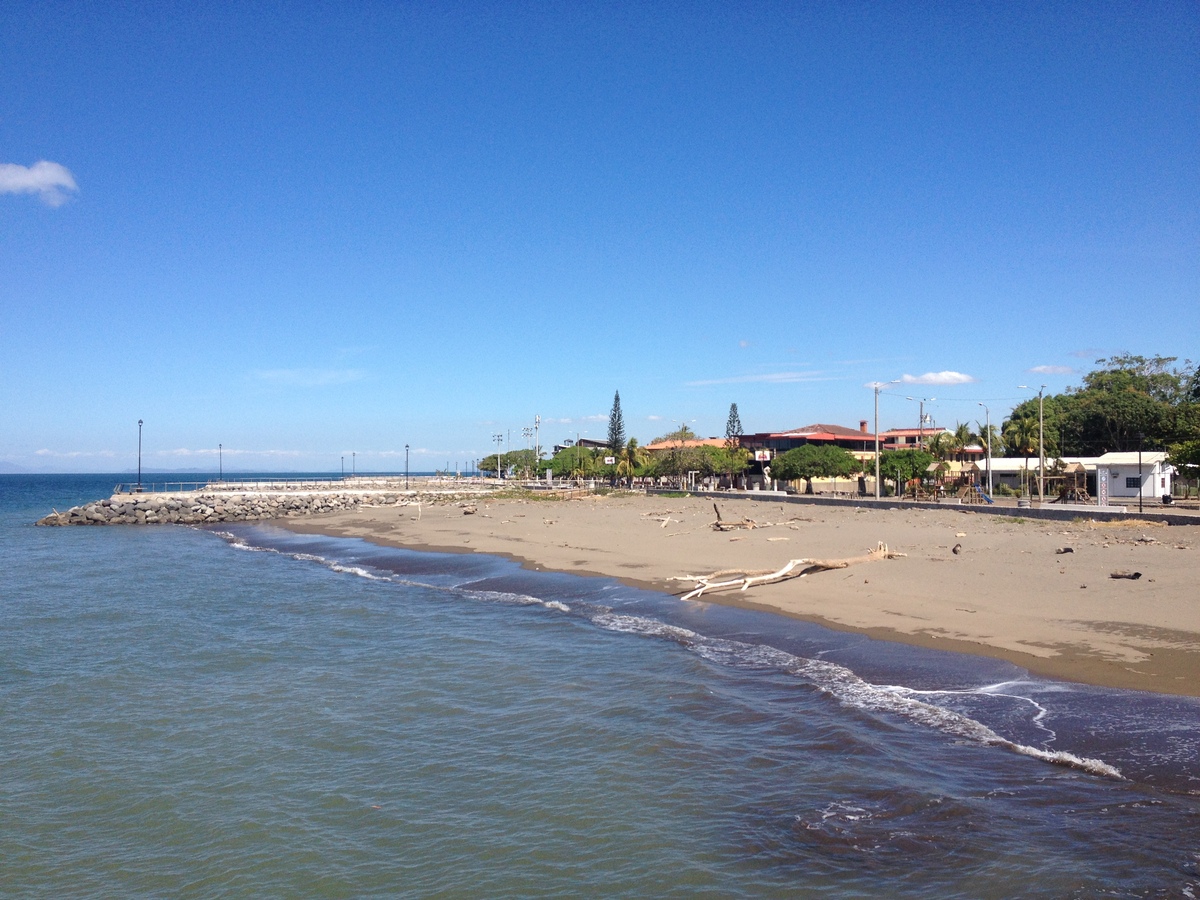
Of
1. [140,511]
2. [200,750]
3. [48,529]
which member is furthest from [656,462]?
[200,750]

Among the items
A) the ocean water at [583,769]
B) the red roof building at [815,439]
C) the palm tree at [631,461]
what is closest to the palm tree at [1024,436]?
the red roof building at [815,439]

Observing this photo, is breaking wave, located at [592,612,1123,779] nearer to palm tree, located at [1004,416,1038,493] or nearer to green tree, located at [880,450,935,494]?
green tree, located at [880,450,935,494]

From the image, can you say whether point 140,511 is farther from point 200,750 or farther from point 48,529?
point 200,750

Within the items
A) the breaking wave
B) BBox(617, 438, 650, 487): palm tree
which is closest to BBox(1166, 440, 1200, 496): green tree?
the breaking wave

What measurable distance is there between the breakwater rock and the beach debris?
45623 millimetres

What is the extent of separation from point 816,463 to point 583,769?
53.3m

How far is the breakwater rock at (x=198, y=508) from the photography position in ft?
174

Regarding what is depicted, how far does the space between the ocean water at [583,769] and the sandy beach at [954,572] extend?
1.11 metres

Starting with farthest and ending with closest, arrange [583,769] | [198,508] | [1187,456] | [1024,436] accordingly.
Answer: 1. [1024,436]
2. [198,508]
3. [1187,456]
4. [583,769]

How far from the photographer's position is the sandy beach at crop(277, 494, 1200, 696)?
11.9m

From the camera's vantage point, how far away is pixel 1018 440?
6606cm

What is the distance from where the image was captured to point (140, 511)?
179 feet

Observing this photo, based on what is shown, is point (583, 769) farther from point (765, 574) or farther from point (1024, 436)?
point (1024, 436)

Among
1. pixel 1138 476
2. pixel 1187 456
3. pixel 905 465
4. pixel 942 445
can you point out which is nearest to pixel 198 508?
pixel 905 465
